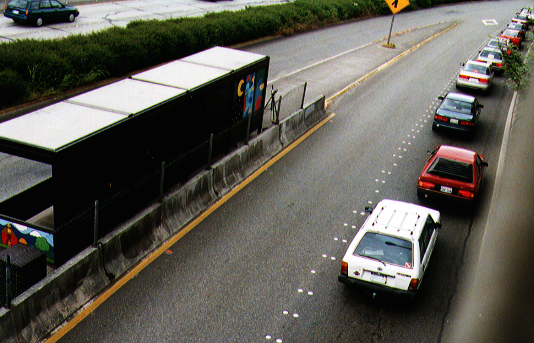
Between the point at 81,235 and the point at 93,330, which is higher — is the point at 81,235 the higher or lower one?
the higher one

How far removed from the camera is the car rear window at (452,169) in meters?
14.6

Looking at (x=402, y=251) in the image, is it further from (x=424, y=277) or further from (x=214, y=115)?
(x=214, y=115)

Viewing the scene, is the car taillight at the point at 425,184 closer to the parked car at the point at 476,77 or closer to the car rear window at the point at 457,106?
the car rear window at the point at 457,106

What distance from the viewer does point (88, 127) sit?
33.2ft

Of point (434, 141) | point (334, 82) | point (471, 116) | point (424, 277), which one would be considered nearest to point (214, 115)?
point (424, 277)

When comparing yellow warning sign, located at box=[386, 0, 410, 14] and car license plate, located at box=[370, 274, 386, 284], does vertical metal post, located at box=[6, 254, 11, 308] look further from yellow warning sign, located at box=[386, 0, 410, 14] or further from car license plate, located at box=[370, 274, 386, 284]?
yellow warning sign, located at box=[386, 0, 410, 14]

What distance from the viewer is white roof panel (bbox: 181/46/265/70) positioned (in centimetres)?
1589

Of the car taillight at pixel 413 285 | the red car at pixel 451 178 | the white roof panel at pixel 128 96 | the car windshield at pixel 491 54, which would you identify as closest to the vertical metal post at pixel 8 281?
the white roof panel at pixel 128 96

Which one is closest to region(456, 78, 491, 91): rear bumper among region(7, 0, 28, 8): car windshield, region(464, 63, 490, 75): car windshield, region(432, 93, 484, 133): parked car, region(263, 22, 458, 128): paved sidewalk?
region(464, 63, 490, 75): car windshield

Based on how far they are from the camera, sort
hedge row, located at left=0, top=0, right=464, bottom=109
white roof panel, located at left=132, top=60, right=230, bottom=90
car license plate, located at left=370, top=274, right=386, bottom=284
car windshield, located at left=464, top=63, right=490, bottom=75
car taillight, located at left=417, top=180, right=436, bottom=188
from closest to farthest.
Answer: car license plate, located at left=370, top=274, right=386, bottom=284, white roof panel, located at left=132, top=60, right=230, bottom=90, car taillight, located at left=417, top=180, right=436, bottom=188, hedge row, located at left=0, top=0, right=464, bottom=109, car windshield, located at left=464, top=63, right=490, bottom=75

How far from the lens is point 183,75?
47.2ft

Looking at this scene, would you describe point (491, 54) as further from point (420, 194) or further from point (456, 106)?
point (420, 194)

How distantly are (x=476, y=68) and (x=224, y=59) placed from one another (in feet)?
56.2

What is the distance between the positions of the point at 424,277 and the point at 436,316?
1.40 m
